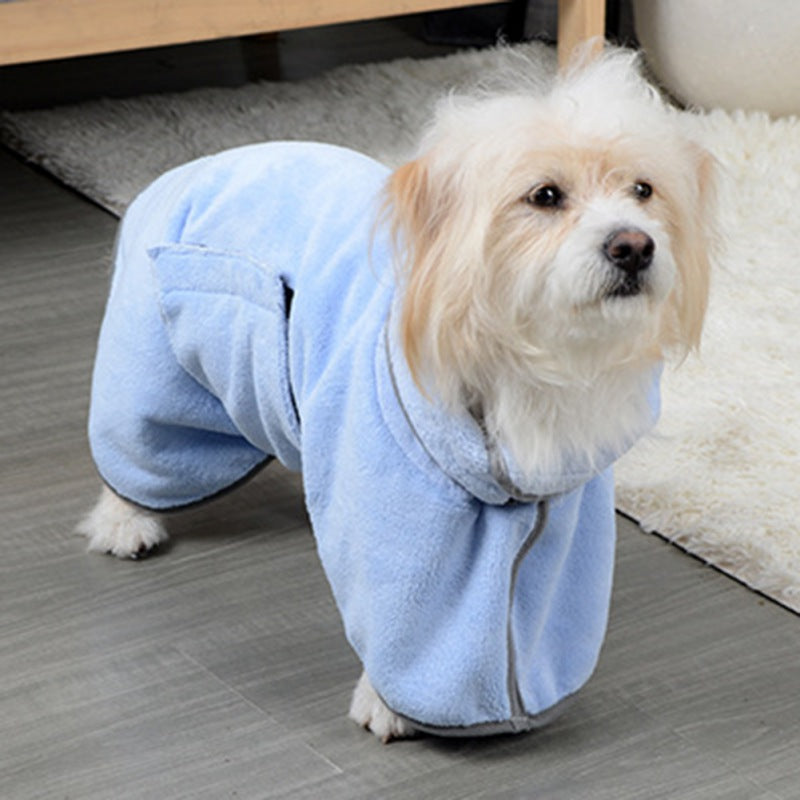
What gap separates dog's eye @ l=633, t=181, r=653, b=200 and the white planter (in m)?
1.79

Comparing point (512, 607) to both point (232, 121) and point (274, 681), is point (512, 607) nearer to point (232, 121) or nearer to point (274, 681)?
point (274, 681)

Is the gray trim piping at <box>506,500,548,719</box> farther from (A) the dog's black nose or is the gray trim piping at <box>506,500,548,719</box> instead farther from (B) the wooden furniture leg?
(B) the wooden furniture leg

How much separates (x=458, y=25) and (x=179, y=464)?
2.19 metres

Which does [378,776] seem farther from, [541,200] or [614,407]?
[541,200]

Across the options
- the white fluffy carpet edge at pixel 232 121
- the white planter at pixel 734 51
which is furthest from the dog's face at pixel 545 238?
the white planter at pixel 734 51

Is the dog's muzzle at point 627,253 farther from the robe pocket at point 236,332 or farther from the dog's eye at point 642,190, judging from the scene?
the robe pocket at point 236,332

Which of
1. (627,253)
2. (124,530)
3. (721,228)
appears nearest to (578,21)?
(721,228)

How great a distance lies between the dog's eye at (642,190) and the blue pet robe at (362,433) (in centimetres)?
17

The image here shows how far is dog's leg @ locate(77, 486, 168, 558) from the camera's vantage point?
1.54 m

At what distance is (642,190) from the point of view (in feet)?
3.54

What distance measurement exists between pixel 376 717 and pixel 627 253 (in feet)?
1.54

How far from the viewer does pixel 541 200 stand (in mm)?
1056

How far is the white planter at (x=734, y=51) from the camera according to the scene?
275cm

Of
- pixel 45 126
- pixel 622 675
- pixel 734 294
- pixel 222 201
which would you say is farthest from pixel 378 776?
pixel 45 126
